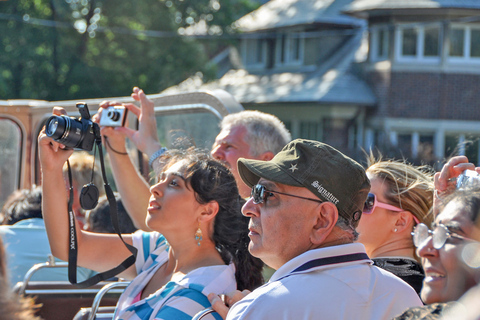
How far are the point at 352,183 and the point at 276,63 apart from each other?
70.7 ft

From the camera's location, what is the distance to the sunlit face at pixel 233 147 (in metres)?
3.69

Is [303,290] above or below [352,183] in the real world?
below

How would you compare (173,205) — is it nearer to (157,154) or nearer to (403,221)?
(157,154)

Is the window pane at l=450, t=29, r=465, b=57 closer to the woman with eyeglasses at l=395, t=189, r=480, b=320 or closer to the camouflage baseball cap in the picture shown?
the camouflage baseball cap

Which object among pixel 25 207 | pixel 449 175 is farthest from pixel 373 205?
pixel 25 207

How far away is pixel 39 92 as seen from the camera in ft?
68.4

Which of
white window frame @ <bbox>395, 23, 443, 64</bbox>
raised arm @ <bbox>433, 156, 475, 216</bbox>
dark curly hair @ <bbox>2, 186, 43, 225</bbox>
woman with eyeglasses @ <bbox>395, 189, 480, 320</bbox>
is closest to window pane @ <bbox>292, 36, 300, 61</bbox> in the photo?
white window frame @ <bbox>395, 23, 443, 64</bbox>

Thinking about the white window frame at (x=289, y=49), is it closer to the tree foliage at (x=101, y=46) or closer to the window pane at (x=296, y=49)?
the window pane at (x=296, y=49)

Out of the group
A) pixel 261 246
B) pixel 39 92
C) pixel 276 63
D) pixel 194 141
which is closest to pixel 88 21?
pixel 39 92

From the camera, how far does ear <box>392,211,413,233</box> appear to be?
9.87 ft

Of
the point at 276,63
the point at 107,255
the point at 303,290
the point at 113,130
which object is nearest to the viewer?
the point at 303,290

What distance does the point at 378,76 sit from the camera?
64.4 feet

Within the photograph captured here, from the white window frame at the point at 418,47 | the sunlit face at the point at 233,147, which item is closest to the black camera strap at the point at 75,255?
the sunlit face at the point at 233,147

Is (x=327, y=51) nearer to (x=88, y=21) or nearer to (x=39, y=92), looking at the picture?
(x=88, y=21)
